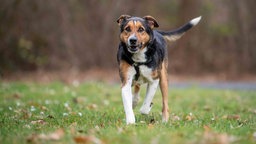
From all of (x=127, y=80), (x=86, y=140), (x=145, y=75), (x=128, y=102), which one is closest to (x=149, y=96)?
(x=145, y=75)

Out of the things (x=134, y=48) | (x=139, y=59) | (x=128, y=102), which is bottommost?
(x=128, y=102)

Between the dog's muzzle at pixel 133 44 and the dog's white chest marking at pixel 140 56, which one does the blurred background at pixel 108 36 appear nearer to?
the dog's white chest marking at pixel 140 56

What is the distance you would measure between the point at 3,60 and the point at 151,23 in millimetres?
13250

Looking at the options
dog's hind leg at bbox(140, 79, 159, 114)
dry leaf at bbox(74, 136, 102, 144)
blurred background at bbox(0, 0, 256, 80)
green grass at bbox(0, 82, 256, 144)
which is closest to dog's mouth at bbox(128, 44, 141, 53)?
dog's hind leg at bbox(140, 79, 159, 114)

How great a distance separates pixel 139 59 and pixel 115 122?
1.08 m

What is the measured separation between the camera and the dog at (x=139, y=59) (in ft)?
25.1

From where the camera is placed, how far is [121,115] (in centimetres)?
880

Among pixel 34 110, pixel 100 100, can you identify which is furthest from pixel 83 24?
pixel 34 110

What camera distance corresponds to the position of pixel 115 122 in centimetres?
754

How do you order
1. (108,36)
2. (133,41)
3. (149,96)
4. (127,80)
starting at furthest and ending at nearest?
(108,36), (149,96), (127,80), (133,41)

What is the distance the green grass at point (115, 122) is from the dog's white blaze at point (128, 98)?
16 cm

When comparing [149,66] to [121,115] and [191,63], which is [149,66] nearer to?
[121,115]

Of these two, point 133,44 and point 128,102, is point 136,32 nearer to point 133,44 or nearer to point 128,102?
point 133,44

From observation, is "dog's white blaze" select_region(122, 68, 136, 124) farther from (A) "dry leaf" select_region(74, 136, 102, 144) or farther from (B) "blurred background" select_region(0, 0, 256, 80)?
(B) "blurred background" select_region(0, 0, 256, 80)
